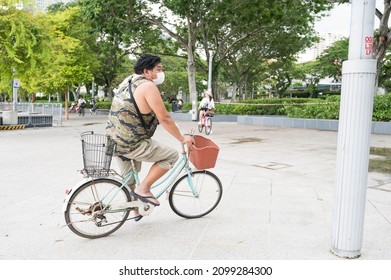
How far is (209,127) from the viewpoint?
14.5 metres

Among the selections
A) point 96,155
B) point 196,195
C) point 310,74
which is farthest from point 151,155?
point 310,74

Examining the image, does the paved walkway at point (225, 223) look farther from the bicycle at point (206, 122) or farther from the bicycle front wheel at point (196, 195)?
the bicycle at point (206, 122)

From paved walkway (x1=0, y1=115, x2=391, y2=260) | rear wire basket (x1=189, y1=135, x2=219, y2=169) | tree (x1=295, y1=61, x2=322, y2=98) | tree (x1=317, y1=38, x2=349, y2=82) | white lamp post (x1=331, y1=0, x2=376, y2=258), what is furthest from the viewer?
tree (x1=295, y1=61, x2=322, y2=98)

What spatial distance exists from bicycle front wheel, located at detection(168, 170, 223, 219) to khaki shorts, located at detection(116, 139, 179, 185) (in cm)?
42

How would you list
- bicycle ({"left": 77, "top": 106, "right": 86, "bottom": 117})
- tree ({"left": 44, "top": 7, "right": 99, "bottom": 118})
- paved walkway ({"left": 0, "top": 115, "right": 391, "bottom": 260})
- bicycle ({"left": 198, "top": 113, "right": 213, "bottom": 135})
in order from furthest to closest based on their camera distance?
bicycle ({"left": 77, "top": 106, "right": 86, "bottom": 117}) < tree ({"left": 44, "top": 7, "right": 99, "bottom": 118}) < bicycle ({"left": 198, "top": 113, "right": 213, "bottom": 135}) < paved walkway ({"left": 0, "top": 115, "right": 391, "bottom": 260})

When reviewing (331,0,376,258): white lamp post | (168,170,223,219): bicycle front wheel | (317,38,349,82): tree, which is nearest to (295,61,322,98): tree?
(317,38,349,82): tree

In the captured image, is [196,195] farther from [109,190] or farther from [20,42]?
[20,42]

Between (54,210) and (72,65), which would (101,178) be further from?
(72,65)

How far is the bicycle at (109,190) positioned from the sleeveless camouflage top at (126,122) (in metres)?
0.11

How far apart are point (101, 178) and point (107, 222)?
51 centimetres

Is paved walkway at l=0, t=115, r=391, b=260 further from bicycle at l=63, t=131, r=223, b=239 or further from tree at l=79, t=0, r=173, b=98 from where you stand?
tree at l=79, t=0, r=173, b=98

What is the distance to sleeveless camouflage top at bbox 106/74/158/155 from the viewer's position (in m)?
3.52
